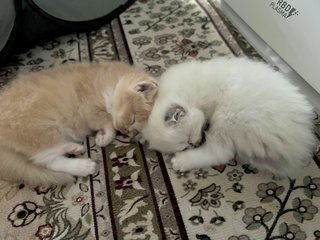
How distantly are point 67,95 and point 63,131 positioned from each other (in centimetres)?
12

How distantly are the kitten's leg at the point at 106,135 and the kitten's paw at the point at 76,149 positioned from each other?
0.06m

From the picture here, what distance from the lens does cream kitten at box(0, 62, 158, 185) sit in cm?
129

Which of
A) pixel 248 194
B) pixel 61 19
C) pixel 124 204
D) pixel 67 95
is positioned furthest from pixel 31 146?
pixel 61 19

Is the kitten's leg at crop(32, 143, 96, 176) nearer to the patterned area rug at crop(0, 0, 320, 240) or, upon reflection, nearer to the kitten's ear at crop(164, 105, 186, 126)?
the patterned area rug at crop(0, 0, 320, 240)

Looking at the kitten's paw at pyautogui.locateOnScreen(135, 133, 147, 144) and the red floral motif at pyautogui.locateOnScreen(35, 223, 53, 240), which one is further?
the kitten's paw at pyautogui.locateOnScreen(135, 133, 147, 144)

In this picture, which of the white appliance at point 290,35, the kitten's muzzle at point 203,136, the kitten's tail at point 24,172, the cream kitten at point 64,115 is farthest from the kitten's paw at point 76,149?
the white appliance at point 290,35

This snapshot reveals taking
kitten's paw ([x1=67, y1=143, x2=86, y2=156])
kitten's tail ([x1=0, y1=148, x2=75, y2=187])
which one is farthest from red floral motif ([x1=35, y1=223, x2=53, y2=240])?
kitten's paw ([x1=67, y1=143, x2=86, y2=156])

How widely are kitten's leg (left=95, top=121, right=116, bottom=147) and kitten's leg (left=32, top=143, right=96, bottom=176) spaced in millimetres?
104

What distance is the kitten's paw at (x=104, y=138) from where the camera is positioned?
56.7 inches

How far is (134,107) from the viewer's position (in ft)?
4.49

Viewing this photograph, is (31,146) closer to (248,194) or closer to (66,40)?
(248,194)

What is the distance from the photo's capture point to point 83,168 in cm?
133

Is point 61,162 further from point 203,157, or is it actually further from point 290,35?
→ point 290,35

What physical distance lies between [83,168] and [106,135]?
6.5 inches
